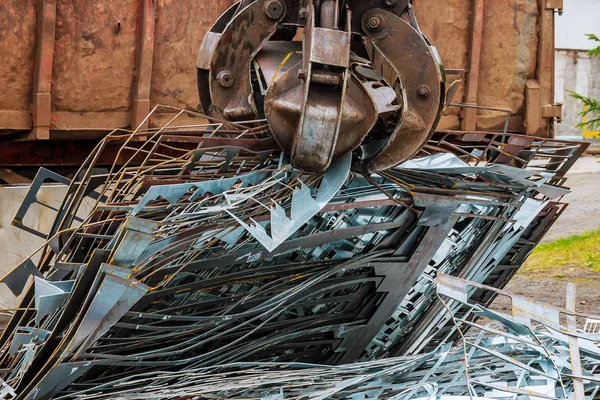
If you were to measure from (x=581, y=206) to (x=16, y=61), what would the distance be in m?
8.25

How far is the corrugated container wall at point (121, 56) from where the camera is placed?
6.14m

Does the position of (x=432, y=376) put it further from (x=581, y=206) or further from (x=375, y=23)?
(x=581, y=206)

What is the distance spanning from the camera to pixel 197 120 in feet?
22.5

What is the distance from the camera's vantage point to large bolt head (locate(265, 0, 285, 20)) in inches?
149

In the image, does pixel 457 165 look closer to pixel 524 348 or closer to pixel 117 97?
pixel 524 348

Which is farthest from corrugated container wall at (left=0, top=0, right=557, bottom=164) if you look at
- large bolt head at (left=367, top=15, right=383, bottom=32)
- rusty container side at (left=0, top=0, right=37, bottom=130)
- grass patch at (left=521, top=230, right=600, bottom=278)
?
large bolt head at (left=367, top=15, right=383, bottom=32)

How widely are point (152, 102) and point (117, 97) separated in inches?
10.6

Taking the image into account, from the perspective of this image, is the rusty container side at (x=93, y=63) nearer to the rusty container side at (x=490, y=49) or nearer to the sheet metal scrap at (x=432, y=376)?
the rusty container side at (x=490, y=49)

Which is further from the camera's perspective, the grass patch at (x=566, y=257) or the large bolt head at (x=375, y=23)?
the grass patch at (x=566, y=257)

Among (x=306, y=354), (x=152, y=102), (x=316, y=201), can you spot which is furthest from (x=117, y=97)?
(x=316, y=201)

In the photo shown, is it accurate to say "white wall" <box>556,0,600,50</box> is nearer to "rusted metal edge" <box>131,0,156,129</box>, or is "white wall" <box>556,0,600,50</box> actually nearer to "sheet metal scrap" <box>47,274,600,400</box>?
"rusted metal edge" <box>131,0,156,129</box>

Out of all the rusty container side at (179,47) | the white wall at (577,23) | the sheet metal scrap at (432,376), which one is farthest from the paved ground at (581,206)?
the sheet metal scrap at (432,376)

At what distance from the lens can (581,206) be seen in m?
12.1

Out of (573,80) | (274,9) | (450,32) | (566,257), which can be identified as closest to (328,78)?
(274,9)
